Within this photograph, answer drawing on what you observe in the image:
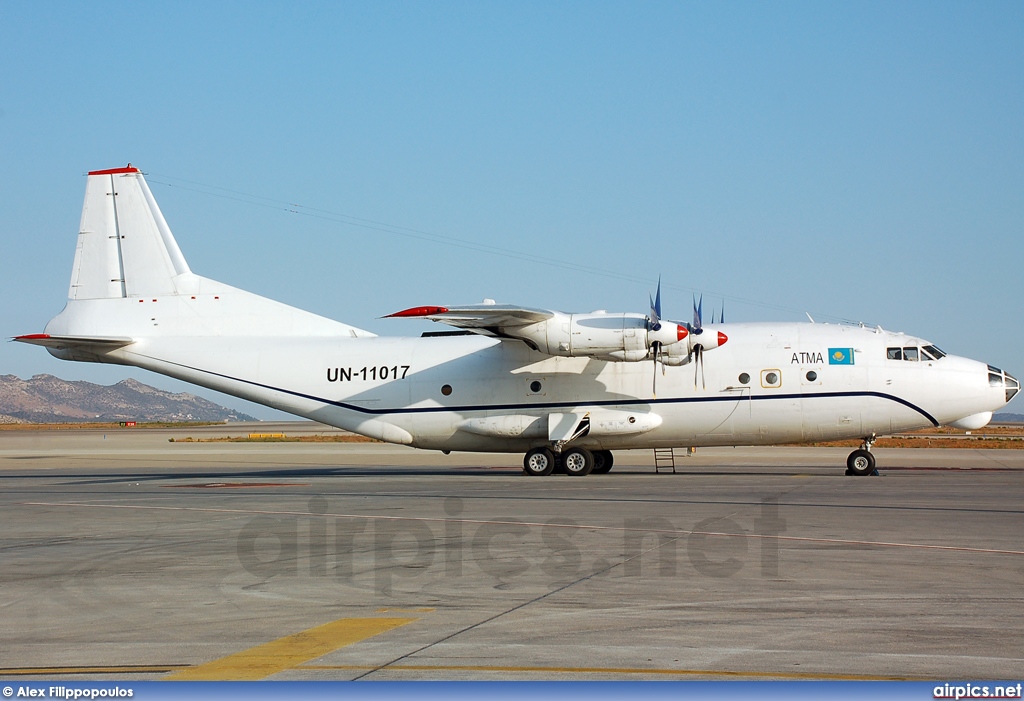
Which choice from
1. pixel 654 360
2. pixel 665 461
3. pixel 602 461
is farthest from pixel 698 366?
pixel 665 461

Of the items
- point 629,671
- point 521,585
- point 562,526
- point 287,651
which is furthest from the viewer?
point 562,526

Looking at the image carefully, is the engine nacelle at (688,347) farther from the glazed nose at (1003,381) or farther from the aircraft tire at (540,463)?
the glazed nose at (1003,381)

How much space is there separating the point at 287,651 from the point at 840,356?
25.0 metres

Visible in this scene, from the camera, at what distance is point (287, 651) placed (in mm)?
7379

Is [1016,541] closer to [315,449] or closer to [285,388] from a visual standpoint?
[285,388]

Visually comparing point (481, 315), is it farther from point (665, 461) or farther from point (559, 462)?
point (665, 461)

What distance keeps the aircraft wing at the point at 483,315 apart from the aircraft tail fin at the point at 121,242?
11.2 meters

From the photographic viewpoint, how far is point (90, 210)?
33.1 metres

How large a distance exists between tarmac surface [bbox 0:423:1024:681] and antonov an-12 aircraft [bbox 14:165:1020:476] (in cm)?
690

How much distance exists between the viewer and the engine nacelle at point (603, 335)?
2852cm

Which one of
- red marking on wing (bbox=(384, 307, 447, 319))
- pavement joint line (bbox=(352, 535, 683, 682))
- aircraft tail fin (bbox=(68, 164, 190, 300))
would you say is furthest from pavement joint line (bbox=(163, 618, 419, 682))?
aircraft tail fin (bbox=(68, 164, 190, 300))

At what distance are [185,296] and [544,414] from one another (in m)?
13.2

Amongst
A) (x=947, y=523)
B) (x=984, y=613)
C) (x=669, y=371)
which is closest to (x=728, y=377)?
(x=669, y=371)

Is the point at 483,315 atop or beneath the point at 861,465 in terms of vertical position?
atop
